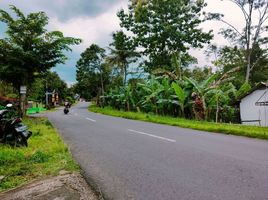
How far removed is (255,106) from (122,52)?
22.4 meters

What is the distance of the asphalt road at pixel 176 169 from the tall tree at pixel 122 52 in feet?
103

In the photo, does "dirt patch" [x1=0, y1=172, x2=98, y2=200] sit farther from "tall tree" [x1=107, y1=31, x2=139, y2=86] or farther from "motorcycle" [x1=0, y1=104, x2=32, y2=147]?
"tall tree" [x1=107, y1=31, x2=139, y2=86]

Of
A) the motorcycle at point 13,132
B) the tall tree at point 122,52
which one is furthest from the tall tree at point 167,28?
the motorcycle at point 13,132

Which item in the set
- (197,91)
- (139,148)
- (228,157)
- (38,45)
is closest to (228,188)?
(228,157)

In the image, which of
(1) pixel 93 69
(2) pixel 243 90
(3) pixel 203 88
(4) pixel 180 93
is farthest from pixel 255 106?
(1) pixel 93 69

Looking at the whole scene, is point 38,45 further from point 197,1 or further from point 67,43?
point 197,1

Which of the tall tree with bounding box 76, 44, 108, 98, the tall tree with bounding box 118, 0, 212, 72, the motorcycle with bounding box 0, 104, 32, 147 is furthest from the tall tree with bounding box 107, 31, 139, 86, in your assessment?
the motorcycle with bounding box 0, 104, 32, 147

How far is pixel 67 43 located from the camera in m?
20.4

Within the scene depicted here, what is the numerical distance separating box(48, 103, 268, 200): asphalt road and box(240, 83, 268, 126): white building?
13902mm

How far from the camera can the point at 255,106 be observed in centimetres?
2264

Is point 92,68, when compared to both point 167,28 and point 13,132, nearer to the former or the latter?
point 167,28

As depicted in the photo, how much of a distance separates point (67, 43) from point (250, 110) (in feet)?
46.6

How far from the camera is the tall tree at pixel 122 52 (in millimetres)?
40478

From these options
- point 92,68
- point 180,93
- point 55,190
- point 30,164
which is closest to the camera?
point 55,190
